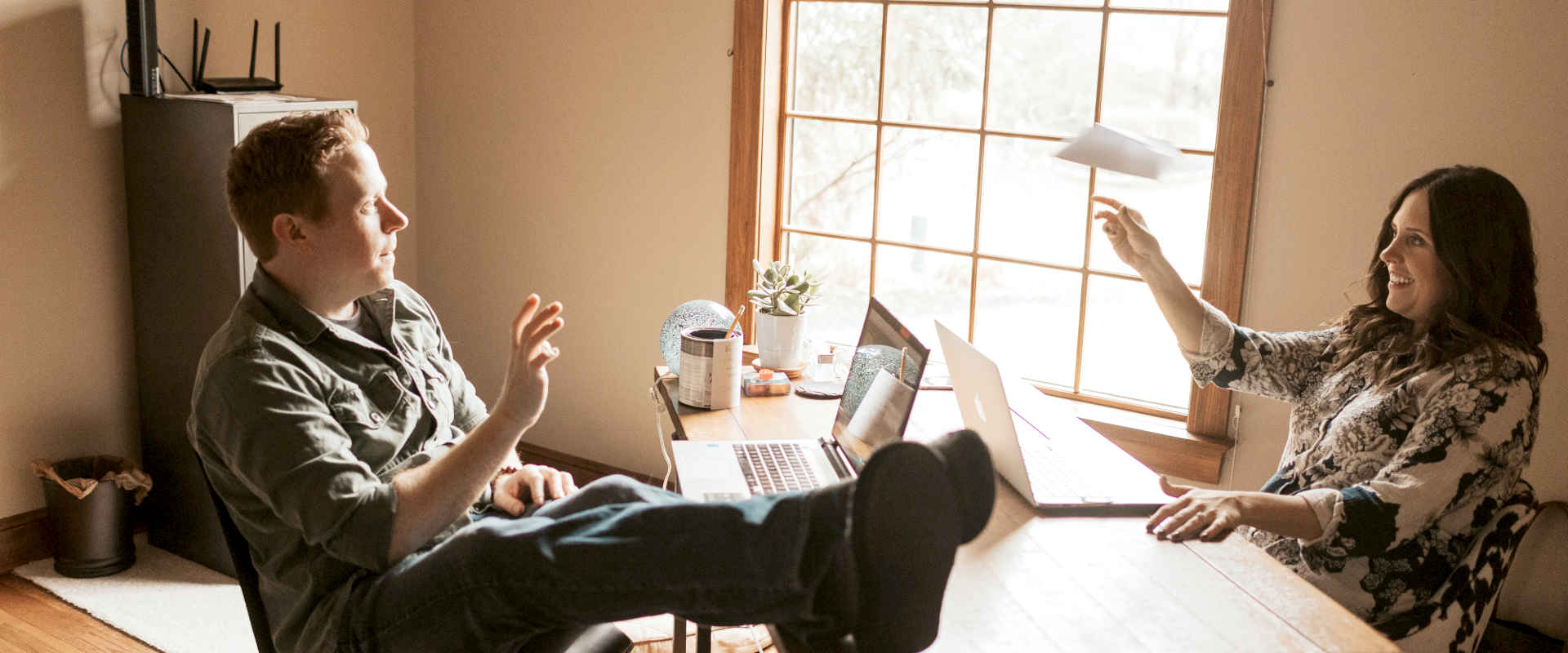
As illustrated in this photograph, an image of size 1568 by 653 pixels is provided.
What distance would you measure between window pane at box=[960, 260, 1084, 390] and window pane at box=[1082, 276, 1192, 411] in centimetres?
6

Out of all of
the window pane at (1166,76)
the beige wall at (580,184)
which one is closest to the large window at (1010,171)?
the window pane at (1166,76)

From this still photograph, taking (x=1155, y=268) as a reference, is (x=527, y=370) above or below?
below

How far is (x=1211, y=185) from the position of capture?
298cm

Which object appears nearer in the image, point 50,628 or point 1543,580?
point 1543,580

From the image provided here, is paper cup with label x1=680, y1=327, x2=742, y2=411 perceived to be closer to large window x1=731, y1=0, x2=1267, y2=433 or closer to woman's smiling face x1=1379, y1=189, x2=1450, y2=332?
large window x1=731, y1=0, x2=1267, y2=433

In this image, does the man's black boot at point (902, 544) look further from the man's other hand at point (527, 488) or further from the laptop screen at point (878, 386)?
the man's other hand at point (527, 488)

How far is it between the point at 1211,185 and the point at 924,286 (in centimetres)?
89

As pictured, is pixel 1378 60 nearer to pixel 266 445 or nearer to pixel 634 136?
pixel 634 136

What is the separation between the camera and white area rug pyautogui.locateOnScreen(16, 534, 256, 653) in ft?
10.1

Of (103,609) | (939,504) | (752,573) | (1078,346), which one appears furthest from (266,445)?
(1078,346)

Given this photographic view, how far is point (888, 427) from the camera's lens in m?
2.04

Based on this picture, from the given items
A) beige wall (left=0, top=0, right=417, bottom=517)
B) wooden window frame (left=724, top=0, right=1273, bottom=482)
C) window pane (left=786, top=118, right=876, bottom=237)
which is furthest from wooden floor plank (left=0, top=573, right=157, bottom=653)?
window pane (left=786, top=118, right=876, bottom=237)

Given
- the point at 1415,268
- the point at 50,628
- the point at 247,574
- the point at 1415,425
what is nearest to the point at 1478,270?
the point at 1415,268

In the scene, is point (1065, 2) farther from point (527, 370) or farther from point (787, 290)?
point (527, 370)
